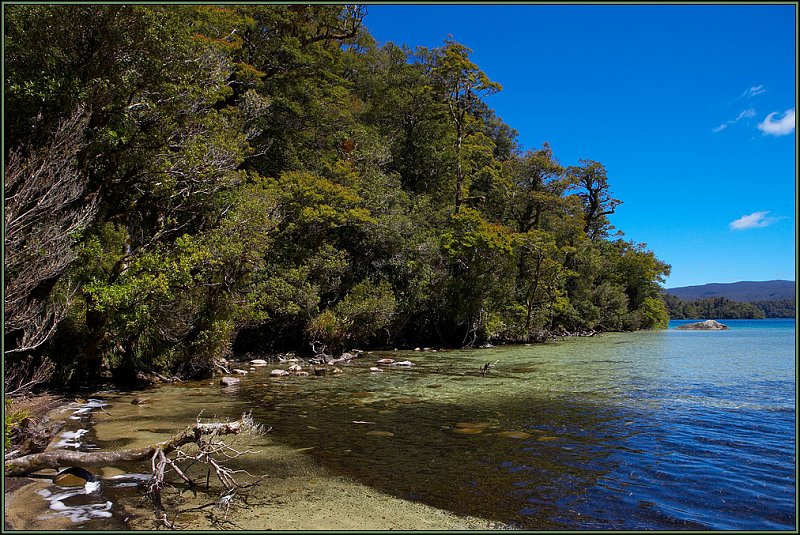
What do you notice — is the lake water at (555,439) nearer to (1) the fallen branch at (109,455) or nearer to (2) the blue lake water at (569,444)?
(2) the blue lake water at (569,444)

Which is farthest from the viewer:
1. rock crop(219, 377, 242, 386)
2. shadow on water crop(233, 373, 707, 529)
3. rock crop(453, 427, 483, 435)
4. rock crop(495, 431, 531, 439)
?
rock crop(219, 377, 242, 386)

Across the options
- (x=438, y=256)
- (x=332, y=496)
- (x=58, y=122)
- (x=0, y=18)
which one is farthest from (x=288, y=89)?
(x=332, y=496)

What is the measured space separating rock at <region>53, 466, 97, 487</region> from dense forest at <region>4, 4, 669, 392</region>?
3.18 m

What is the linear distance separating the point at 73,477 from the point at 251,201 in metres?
15.2

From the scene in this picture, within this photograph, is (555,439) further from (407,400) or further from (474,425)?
(407,400)

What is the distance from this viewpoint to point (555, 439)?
32.3ft

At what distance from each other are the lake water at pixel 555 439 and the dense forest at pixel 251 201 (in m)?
3.70

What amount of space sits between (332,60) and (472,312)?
21963mm

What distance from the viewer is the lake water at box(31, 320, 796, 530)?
6.64 meters

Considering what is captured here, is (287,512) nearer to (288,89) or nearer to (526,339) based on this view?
(288,89)

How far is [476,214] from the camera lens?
115 feet

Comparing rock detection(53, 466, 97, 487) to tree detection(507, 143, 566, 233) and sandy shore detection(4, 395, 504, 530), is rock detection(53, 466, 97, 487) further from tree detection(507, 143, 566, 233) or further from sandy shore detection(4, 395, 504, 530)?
tree detection(507, 143, 566, 233)

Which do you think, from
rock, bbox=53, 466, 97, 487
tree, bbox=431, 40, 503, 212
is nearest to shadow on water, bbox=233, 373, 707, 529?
rock, bbox=53, 466, 97, 487

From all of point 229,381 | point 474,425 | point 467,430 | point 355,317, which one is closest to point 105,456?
point 467,430
